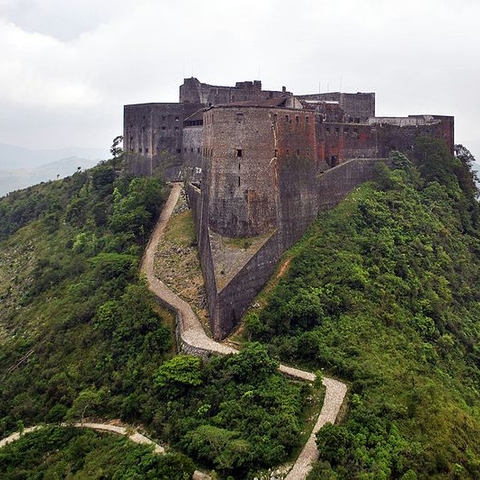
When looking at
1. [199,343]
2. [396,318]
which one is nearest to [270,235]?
[199,343]

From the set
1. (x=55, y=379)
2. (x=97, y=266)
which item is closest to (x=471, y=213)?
(x=97, y=266)

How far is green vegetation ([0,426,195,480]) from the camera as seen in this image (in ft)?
71.1

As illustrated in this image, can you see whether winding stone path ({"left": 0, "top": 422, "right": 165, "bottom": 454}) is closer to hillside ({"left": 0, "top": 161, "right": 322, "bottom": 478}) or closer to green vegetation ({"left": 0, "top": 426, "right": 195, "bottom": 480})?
green vegetation ({"left": 0, "top": 426, "right": 195, "bottom": 480})

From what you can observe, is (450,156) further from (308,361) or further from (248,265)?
(308,361)

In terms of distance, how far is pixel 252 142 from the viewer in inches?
1312

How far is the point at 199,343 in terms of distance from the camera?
2934cm

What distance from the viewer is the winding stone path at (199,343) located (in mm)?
21609

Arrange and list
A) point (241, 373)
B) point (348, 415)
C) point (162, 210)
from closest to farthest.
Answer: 1. point (348, 415)
2. point (241, 373)
3. point (162, 210)

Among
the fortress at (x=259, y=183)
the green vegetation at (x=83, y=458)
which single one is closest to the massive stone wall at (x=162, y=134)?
the fortress at (x=259, y=183)

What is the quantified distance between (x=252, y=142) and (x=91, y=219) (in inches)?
820

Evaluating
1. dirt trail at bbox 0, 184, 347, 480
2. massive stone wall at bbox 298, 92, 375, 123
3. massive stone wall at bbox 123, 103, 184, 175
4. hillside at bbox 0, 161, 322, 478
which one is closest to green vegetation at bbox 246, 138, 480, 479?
dirt trail at bbox 0, 184, 347, 480

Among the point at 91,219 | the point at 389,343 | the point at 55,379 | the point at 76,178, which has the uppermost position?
the point at 76,178

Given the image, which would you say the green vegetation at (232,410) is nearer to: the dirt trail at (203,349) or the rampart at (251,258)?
the dirt trail at (203,349)

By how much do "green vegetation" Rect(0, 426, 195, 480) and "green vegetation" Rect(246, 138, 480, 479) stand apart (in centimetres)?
571
